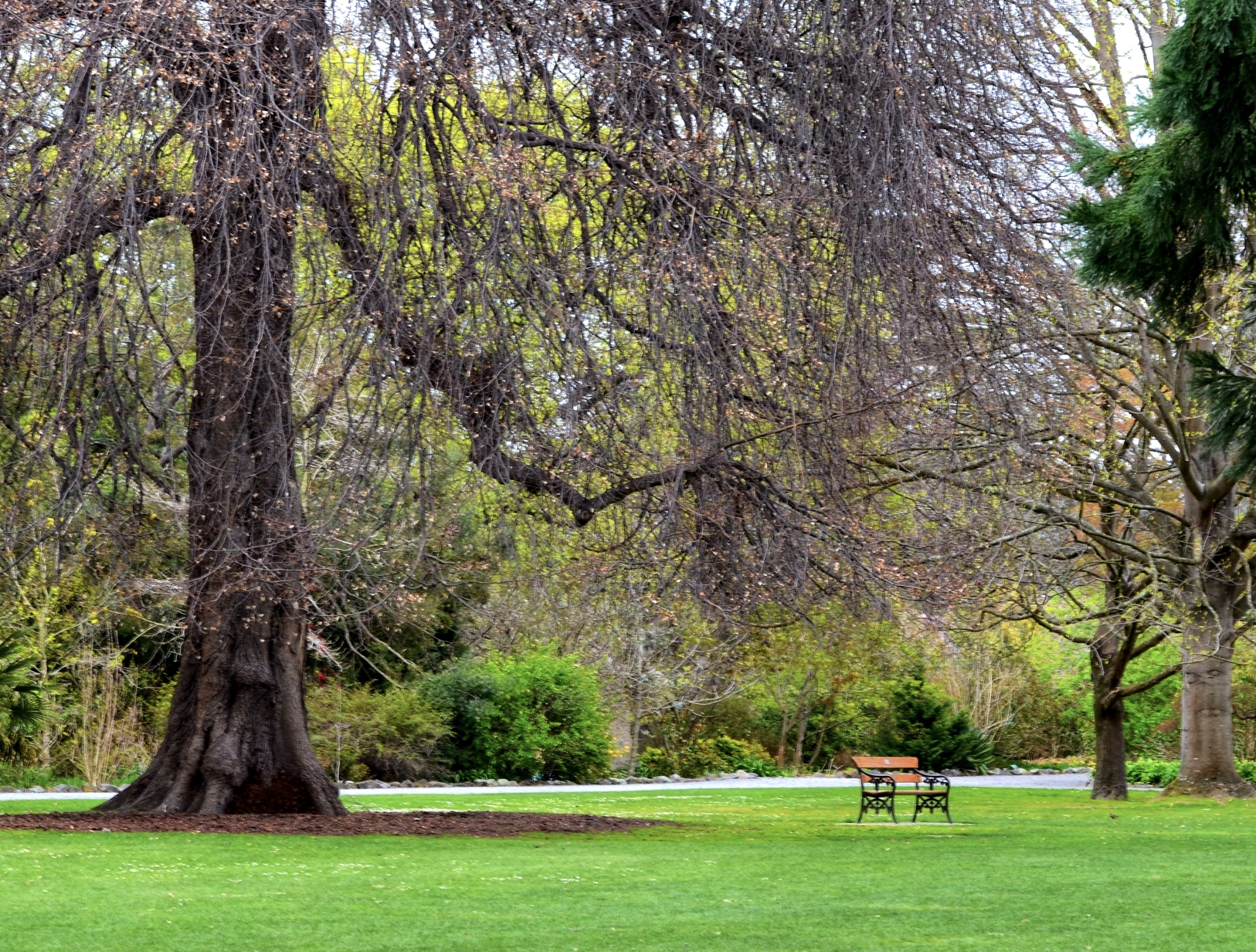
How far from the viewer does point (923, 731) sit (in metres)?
31.5

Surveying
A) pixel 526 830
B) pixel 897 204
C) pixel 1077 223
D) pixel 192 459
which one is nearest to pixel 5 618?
pixel 526 830

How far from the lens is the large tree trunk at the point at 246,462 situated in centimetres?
904

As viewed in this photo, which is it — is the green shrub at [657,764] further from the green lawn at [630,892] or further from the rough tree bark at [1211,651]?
the green lawn at [630,892]

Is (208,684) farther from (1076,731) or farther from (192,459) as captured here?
(1076,731)

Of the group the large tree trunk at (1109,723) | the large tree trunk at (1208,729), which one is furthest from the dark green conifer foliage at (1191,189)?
the large tree trunk at (1109,723)

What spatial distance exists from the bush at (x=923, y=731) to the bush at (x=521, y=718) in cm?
678

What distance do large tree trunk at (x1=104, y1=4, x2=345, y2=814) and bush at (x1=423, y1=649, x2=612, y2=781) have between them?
1209cm

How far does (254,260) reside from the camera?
10.2 metres

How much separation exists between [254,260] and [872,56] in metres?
4.24

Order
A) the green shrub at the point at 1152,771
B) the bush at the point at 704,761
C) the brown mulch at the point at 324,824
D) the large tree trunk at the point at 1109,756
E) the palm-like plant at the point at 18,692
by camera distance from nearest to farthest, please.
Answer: the brown mulch at the point at 324,824
the palm-like plant at the point at 18,692
the large tree trunk at the point at 1109,756
the bush at the point at 704,761
the green shrub at the point at 1152,771

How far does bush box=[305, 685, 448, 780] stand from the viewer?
81.3ft

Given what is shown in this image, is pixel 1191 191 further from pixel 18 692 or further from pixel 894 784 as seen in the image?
pixel 18 692

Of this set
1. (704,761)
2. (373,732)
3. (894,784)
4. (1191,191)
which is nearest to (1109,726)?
(894,784)

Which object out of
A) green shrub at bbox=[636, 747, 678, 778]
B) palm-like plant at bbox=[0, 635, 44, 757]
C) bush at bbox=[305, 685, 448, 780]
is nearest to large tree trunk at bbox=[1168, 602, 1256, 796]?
green shrub at bbox=[636, 747, 678, 778]
